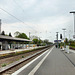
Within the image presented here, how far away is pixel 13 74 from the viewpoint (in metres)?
6.16

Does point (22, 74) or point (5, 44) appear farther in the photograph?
point (5, 44)

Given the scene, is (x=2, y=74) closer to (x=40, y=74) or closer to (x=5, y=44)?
(x=40, y=74)

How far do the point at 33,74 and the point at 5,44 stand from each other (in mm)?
31121

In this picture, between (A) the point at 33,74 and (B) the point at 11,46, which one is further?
(B) the point at 11,46

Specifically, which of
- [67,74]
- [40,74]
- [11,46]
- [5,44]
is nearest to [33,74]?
[40,74]

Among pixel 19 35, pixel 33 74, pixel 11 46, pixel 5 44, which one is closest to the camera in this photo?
pixel 33 74

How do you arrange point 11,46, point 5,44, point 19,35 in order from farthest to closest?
point 19,35
point 11,46
point 5,44

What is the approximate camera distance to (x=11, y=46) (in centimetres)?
4097

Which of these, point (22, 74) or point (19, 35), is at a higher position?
point (19, 35)

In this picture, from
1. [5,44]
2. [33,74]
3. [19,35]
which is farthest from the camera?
[19,35]

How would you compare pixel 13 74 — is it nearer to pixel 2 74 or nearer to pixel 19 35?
pixel 2 74

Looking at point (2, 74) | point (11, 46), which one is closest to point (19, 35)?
point (11, 46)

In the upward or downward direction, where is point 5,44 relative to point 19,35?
downward

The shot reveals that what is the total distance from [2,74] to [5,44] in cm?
3046
